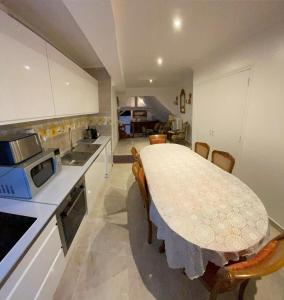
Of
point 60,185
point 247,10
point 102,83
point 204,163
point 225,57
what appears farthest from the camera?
point 102,83

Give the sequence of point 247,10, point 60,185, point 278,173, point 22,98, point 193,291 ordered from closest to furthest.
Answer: point 22,98
point 193,291
point 60,185
point 247,10
point 278,173

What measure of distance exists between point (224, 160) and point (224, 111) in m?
1.11

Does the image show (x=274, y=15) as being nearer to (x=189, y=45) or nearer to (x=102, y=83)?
(x=189, y=45)

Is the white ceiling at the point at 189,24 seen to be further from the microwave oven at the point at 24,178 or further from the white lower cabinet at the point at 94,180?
the white lower cabinet at the point at 94,180

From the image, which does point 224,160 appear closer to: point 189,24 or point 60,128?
point 189,24

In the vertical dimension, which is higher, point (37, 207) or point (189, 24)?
point (189, 24)

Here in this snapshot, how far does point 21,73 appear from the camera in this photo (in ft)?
3.71

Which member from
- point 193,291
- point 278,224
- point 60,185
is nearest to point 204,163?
point 278,224

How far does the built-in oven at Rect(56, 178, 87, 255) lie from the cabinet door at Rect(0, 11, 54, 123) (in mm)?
717

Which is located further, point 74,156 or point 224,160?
point 74,156

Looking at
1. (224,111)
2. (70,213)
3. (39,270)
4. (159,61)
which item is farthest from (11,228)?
(159,61)

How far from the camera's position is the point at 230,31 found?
2.00 metres

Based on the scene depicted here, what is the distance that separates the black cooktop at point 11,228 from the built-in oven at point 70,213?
20 centimetres

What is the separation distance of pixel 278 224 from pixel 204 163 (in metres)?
1.09
